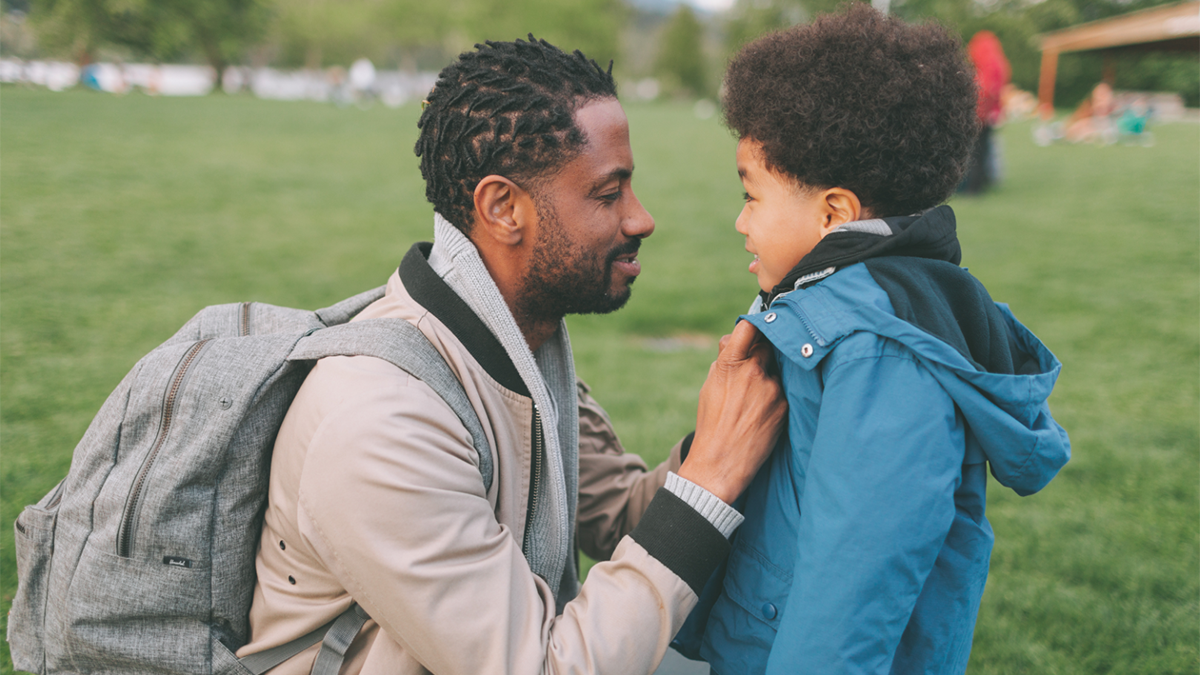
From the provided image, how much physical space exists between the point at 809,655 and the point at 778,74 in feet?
3.96

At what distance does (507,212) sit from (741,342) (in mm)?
677

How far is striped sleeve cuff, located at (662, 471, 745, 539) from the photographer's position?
1762 millimetres

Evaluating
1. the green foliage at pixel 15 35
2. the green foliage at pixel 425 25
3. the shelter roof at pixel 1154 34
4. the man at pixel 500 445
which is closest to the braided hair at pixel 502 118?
the man at pixel 500 445

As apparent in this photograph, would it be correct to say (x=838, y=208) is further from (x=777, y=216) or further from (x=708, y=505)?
(x=708, y=505)

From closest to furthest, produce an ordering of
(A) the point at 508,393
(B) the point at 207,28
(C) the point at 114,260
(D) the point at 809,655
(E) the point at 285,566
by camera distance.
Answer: (D) the point at 809,655 < (E) the point at 285,566 < (A) the point at 508,393 < (C) the point at 114,260 < (B) the point at 207,28

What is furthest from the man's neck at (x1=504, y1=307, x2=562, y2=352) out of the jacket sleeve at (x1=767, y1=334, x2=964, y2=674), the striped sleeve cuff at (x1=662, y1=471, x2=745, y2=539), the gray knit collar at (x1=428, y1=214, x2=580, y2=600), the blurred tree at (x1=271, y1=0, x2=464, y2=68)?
the blurred tree at (x1=271, y1=0, x2=464, y2=68)

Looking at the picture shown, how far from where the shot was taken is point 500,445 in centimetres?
186

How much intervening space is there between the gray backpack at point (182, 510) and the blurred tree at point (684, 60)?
75.1 m

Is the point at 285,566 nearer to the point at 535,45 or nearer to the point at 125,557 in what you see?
the point at 125,557

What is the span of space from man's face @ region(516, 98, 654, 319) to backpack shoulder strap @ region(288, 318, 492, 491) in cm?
40

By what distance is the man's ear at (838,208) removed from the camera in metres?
1.80

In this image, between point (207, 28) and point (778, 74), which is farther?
point (207, 28)

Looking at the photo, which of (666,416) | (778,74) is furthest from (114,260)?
(778,74)

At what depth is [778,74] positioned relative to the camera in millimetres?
1817
